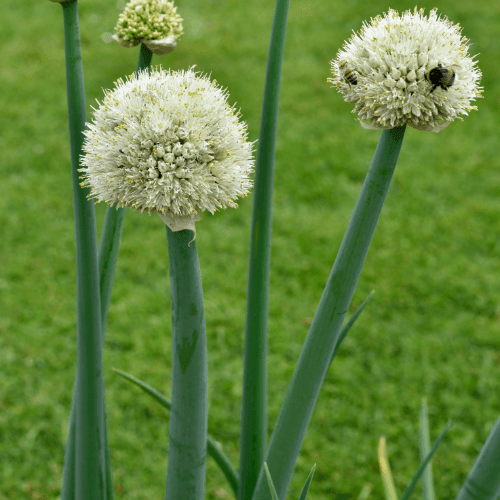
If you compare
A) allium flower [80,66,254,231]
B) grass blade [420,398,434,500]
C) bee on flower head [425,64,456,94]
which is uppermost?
bee on flower head [425,64,456,94]

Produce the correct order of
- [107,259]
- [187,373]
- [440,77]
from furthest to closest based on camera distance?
1. [107,259]
2. [187,373]
3. [440,77]

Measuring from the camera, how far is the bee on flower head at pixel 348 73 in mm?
553

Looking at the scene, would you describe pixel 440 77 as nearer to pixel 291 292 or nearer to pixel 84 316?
pixel 84 316

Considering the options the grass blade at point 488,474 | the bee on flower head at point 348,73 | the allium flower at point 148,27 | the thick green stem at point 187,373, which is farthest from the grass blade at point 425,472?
the allium flower at point 148,27

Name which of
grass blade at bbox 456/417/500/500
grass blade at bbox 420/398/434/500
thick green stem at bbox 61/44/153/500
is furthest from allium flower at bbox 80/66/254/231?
grass blade at bbox 420/398/434/500

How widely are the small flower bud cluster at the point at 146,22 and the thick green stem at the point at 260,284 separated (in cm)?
14

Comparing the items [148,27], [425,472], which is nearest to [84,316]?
[148,27]

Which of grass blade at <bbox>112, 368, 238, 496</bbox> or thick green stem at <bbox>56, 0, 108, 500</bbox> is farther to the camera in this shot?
grass blade at <bbox>112, 368, 238, 496</bbox>

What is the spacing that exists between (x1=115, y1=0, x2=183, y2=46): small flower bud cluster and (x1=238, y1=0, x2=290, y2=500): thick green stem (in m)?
0.14

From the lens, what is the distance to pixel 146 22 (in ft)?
2.27

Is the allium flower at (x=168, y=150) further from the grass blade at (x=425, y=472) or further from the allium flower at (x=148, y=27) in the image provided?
the grass blade at (x=425, y=472)

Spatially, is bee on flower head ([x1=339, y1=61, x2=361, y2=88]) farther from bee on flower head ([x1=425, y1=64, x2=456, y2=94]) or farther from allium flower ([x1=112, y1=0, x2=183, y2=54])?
allium flower ([x1=112, y1=0, x2=183, y2=54])

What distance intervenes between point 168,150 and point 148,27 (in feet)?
0.81

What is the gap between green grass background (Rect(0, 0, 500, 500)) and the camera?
197 centimetres
